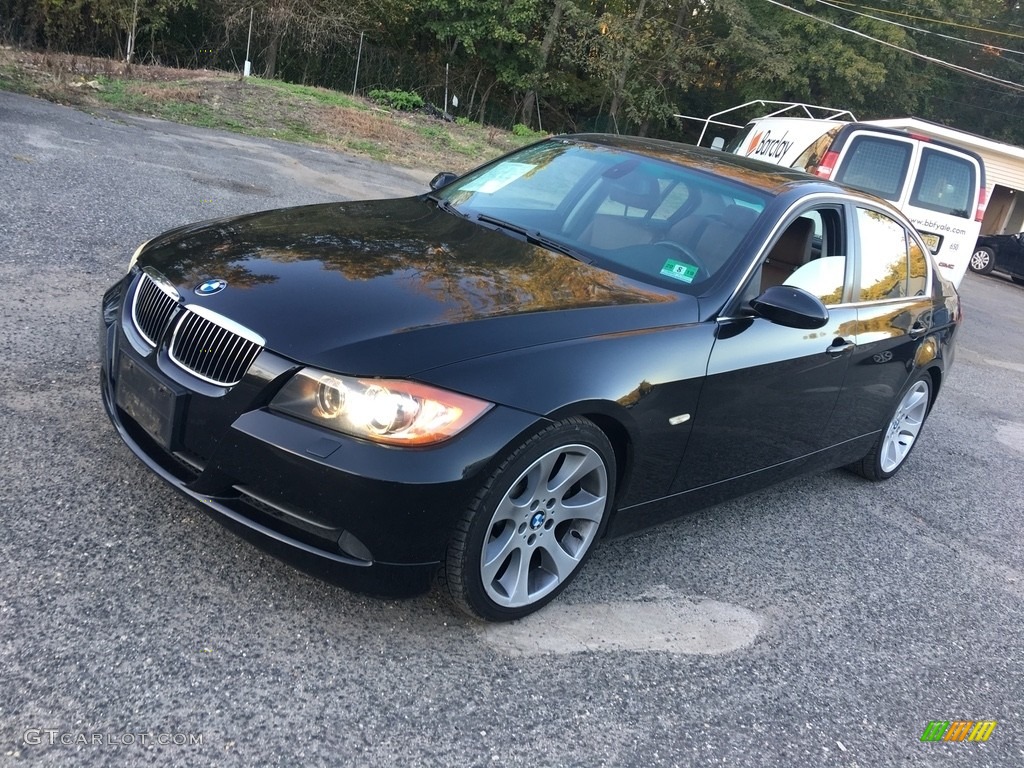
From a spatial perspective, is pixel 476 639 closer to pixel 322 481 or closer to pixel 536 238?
pixel 322 481

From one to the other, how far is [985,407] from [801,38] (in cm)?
3164

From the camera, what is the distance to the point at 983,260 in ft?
69.8

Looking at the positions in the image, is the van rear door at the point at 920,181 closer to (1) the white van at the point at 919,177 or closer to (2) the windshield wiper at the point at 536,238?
(1) the white van at the point at 919,177

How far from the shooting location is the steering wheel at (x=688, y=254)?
3.67 m

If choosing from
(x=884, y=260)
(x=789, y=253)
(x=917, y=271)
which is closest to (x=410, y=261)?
(x=789, y=253)

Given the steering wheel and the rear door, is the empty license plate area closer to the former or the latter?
the steering wheel

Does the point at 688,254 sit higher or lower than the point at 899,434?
higher

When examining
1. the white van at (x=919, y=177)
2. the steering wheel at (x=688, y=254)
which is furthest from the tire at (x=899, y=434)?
the white van at (x=919, y=177)

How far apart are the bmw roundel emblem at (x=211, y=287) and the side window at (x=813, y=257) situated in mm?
2269

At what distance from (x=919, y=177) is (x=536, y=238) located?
304 inches

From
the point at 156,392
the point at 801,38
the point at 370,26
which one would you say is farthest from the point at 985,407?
the point at 801,38

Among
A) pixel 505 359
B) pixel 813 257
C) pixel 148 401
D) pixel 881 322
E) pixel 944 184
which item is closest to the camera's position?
pixel 505 359

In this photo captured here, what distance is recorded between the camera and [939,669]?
3.46 metres

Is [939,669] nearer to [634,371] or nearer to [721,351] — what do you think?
[721,351]
